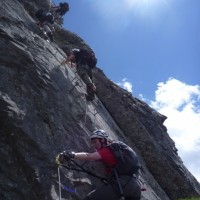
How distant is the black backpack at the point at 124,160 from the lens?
9.89m

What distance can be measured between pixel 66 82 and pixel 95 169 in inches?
210

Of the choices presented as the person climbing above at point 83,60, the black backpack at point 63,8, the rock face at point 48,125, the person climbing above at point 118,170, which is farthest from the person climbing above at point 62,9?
the person climbing above at point 118,170

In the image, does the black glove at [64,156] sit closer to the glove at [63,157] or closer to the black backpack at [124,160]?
the glove at [63,157]

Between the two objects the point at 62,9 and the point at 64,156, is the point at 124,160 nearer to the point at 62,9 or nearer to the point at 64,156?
the point at 64,156

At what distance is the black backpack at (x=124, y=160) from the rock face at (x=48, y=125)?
1534 millimetres

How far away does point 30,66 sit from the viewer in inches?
542

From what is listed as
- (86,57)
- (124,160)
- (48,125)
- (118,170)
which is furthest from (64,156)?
(86,57)

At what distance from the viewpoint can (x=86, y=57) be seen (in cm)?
1811

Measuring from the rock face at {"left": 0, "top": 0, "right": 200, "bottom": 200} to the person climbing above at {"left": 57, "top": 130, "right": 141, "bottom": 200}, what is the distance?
2.81ft

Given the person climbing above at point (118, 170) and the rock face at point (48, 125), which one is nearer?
the person climbing above at point (118, 170)

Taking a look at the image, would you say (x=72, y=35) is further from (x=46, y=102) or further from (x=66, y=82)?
(x=46, y=102)

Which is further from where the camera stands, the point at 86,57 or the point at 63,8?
the point at 63,8

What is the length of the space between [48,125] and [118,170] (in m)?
3.01

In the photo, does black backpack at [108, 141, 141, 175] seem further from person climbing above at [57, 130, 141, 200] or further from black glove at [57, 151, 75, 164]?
black glove at [57, 151, 75, 164]
